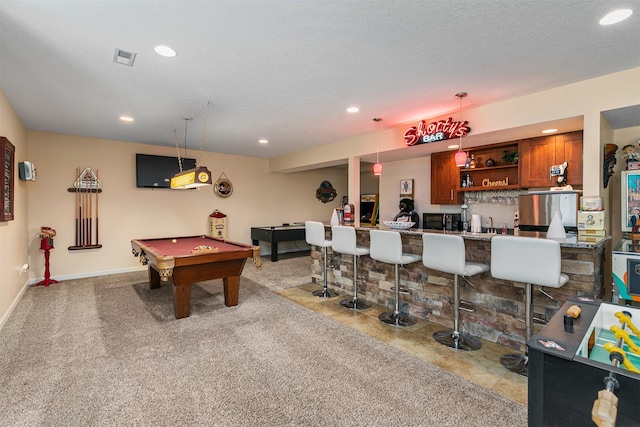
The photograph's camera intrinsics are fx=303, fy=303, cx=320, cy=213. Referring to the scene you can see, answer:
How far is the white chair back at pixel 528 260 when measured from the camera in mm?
2262

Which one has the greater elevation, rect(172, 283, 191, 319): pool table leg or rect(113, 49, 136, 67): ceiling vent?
rect(113, 49, 136, 67): ceiling vent

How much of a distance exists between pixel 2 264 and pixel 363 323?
4167 millimetres

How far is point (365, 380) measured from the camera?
7.67 ft

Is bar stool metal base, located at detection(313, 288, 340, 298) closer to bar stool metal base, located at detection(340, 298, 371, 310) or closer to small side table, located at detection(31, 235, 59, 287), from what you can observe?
bar stool metal base, located at detection(340, 298, 371, 310)

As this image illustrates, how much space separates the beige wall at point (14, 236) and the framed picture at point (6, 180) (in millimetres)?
142

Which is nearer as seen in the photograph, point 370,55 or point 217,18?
point 217,18

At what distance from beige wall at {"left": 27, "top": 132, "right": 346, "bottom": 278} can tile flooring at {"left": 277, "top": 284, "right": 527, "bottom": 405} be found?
407cm

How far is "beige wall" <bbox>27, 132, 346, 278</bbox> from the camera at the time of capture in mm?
5316

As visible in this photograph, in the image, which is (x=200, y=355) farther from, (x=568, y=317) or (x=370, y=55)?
(x=370, y=55)

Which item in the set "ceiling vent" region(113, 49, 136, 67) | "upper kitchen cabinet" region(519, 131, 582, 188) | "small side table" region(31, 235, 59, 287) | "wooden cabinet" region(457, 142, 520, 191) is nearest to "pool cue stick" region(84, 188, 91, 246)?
"small side table" region(31, 235, 59, 287)

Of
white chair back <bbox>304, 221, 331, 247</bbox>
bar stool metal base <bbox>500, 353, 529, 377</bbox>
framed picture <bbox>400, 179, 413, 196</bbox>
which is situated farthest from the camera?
framed picture <bbox>400, 179, 413, 196</bbox>

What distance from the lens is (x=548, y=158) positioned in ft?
14.2

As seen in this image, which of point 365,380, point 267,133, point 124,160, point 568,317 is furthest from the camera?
point 124,160

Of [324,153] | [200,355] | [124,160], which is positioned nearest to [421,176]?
[324,153]
